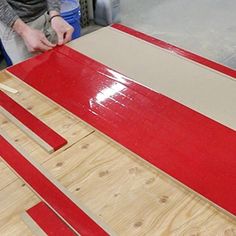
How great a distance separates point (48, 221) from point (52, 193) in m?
0.07

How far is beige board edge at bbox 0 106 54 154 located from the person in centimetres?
37

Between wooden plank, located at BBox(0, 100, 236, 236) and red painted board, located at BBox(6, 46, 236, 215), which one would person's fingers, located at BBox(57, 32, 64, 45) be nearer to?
red painted board, located at BBox(6, 46, 236, 215)

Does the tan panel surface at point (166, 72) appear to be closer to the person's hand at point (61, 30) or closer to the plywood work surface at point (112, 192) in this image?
the person's hand at point (61, 30)

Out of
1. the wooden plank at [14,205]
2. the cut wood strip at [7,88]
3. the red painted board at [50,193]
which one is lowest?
the wooden plank at [14,205]

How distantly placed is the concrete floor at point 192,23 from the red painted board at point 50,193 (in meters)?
1.86

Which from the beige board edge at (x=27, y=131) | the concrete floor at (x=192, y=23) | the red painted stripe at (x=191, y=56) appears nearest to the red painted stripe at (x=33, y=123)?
the beige board edge at (x=27, y=131)

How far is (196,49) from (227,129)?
5.71 ft

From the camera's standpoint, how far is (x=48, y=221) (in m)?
0.72

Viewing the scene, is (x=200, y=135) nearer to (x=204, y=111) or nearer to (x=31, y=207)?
(x=204, y=111)

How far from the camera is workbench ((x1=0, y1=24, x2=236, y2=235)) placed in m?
0.70

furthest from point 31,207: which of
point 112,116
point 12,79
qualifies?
point 12,79

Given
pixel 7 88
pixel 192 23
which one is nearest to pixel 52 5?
pixel 7 88

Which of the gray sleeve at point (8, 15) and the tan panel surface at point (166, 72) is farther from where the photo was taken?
the gray sleeve at point (8, 15)

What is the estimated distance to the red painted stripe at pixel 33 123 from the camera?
2.99 ft
